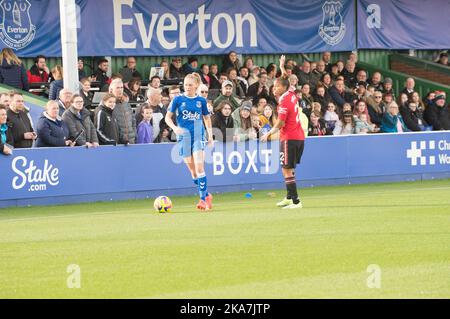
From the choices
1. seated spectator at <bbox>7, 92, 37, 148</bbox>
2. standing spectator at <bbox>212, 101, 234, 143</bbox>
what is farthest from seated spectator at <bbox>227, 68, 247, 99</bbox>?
seated spectator at <bbox>7, 92, 37, 148</bbox>

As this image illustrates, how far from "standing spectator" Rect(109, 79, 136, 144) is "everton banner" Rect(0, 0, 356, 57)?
6034 millimetres

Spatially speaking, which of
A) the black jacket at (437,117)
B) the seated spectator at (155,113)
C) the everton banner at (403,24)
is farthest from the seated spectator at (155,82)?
the everton banner at (403,24)

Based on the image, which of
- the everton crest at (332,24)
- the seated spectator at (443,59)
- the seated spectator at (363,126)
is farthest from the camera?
the seated spectator at (443,59)

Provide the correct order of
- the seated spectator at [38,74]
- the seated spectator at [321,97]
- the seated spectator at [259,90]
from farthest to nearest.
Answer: the seated spectator at [321,97] → the seated spectator at [259,90] → the seated spectator at [38,74]

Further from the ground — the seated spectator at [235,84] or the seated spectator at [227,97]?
the seated spectator at [235,84]

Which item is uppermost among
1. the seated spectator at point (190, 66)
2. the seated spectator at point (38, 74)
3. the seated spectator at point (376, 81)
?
the seated spectator at point (190, 66)

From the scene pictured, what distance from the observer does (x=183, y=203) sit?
20172mm

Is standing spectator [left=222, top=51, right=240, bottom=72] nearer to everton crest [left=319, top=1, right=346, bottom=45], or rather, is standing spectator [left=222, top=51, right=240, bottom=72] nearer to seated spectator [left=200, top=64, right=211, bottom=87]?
seated spectator [left=200, top=64, right=211, bottom=87]

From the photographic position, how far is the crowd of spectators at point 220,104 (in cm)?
2055

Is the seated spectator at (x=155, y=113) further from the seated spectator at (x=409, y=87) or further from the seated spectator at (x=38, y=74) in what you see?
the seated spectator at (x=409, y=87)

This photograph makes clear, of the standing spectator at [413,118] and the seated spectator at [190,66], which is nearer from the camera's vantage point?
the seated spectator at [190,66]

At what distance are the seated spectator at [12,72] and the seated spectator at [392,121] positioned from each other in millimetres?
9378

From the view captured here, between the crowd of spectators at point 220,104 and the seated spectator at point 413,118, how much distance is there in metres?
0.03
